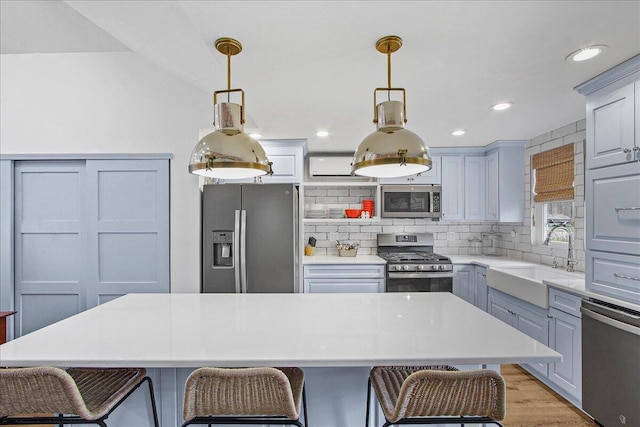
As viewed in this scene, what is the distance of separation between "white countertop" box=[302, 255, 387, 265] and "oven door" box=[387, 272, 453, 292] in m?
0.22

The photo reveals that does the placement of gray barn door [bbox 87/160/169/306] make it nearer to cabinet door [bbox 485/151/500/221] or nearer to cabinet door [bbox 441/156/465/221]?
cabinet door [bbox 441/156/465/221]

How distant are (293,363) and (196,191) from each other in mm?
→ 2198

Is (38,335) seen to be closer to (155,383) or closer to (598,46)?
(155,383)

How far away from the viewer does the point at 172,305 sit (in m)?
1.91

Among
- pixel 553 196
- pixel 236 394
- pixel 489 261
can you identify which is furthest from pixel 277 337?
pixel 553 196

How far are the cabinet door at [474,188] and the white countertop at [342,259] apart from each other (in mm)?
1229

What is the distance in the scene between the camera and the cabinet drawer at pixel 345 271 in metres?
3.66

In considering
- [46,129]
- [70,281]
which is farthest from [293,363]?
[46,129]

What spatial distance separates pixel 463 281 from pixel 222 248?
261cm

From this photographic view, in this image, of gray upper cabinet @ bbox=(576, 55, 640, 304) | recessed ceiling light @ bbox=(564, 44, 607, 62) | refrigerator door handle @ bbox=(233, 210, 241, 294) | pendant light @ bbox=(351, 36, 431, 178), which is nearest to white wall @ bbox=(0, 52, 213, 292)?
refrigerator door handle @ bbox=(233, 210, 241, 294)

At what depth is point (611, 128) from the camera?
193 centimetres

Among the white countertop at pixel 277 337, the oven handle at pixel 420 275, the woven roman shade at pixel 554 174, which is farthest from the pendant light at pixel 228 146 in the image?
the woven roman shade at pixel 554 174

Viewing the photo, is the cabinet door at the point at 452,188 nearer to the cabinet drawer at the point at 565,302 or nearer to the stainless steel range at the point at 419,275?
the stainless steel range at the point at 419,275

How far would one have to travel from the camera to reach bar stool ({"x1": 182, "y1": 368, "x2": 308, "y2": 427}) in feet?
3.60
